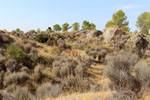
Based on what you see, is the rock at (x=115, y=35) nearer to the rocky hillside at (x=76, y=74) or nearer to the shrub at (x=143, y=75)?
the rocky hillside at (x=76, y=74)

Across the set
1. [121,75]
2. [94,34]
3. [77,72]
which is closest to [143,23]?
[94,34]

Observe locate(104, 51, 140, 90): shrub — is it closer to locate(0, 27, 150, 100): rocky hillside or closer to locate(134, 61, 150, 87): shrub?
locate(0, 27, 150, 100): rocky hillside

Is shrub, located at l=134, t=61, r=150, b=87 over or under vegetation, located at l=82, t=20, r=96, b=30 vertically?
under

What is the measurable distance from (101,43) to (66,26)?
36.3 metres

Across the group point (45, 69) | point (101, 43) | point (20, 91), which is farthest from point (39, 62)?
point (101, 43)

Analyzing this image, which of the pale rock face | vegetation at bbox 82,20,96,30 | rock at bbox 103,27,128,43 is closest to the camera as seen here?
rock at bbox 103,27,128,43

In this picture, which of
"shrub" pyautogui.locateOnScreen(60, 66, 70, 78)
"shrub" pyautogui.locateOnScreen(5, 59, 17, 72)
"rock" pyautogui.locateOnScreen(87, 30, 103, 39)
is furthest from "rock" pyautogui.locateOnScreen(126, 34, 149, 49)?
"shrub" pyautogui.locateOnScreen(5, 59, 17, 72)

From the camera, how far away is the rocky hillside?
5.00m

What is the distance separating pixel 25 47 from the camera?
615 inches

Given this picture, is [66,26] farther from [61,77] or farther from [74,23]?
[61,77]

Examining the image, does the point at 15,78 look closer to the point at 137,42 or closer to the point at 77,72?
the point at 77,72

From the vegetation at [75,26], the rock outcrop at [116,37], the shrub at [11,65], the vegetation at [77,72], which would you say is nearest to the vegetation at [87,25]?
the vegetation at [75,26]

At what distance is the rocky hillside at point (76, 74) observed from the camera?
500cm

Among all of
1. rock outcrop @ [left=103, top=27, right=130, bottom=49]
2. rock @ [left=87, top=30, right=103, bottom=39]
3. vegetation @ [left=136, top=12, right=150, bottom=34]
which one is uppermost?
vegetation @ [left=136, top=12, right=150, bottom=34]
